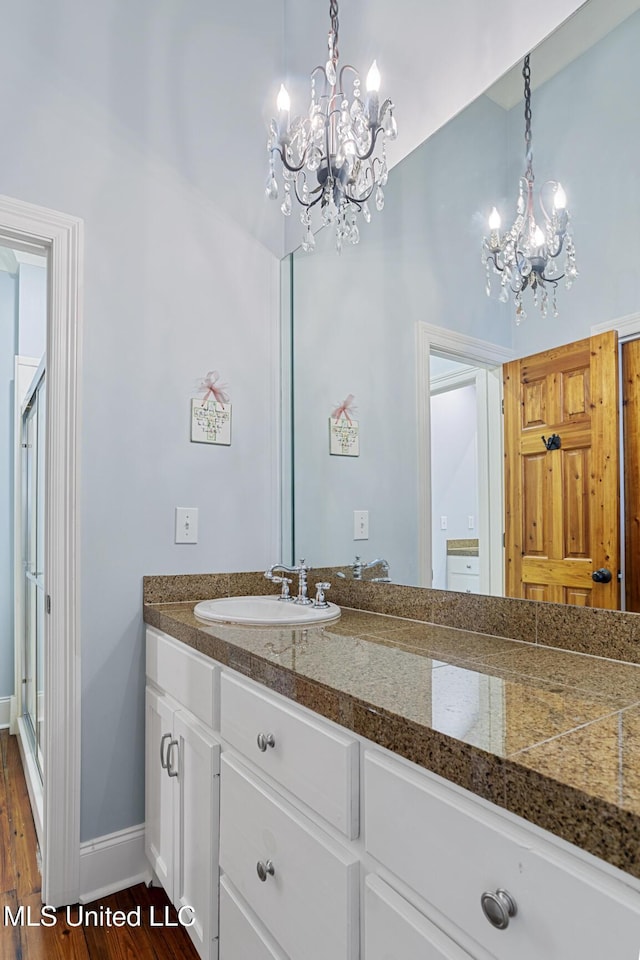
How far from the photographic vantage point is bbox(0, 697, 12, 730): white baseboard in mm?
→ 3041

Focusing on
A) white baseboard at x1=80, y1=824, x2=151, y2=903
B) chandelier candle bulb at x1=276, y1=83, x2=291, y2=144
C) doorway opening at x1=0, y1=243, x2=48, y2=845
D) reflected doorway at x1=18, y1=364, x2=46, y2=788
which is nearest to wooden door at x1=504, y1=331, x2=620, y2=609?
chandelier candle bulb at x1=276, y1=83, x2=291, y2=144

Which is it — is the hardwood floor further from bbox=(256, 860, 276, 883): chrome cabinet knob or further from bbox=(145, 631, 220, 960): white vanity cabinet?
bbox=(256, 860, 276, 883): chrome cabinet knob

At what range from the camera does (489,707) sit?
855 mm

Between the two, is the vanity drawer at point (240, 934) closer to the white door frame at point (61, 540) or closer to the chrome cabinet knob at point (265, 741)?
the chrome cabinet knob at point (265, 741)

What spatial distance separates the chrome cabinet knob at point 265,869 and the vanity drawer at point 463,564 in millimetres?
777

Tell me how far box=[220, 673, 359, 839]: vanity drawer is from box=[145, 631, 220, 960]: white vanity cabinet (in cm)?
14

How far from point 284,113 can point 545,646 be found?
1525mm

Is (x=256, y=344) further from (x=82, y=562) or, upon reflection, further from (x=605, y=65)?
(x=605, y=65)

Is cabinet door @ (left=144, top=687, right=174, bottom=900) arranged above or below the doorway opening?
below

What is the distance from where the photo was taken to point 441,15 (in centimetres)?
160

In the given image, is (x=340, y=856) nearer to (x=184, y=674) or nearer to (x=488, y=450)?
(x=184, y=674)

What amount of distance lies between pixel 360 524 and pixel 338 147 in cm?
114

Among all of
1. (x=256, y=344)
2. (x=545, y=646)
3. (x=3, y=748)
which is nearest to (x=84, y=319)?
(x=256, y=344)

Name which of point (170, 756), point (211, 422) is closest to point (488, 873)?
point (170, 756)
